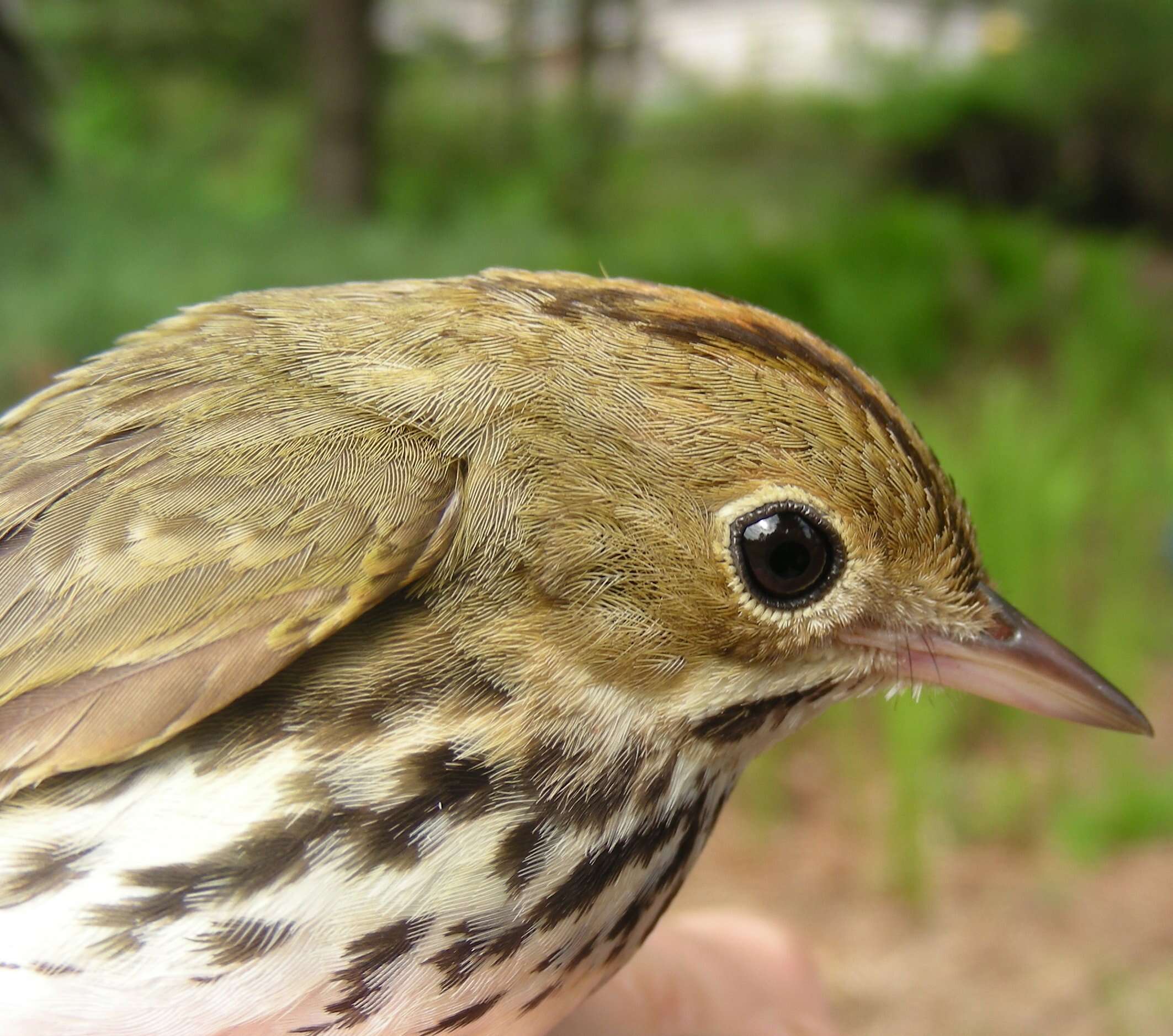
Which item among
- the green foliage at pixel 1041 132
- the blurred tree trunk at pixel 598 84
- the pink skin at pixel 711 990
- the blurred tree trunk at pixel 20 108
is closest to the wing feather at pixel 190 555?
the pink skin at pixel 711 990

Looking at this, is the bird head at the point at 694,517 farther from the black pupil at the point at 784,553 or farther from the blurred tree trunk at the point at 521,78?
the blurred tree trunk at the point at 521,78

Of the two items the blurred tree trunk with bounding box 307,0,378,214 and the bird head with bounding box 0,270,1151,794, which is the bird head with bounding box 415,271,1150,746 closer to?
the bird head with bounding box 0,270,1151,794

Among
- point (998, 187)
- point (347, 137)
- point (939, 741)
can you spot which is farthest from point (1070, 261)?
point (939, 741)

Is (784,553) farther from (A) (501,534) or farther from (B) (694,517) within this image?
(A) (501,534)

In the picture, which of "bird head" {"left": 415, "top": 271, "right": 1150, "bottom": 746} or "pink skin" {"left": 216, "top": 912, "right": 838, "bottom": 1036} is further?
"pink skin" {"left": 216, "top": 912, "right": 838, "bottom": 1036}

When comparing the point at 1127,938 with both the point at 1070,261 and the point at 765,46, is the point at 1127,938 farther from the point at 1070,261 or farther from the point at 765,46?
the point at 765,46

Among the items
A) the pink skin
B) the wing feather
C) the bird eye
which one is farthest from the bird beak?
the pink skin

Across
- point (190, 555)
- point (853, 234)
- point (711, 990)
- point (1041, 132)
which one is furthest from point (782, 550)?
point (1041, 132)

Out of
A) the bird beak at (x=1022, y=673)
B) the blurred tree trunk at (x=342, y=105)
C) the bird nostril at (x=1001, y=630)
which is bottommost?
the blurred tree trunk at (x=342, y=105)
